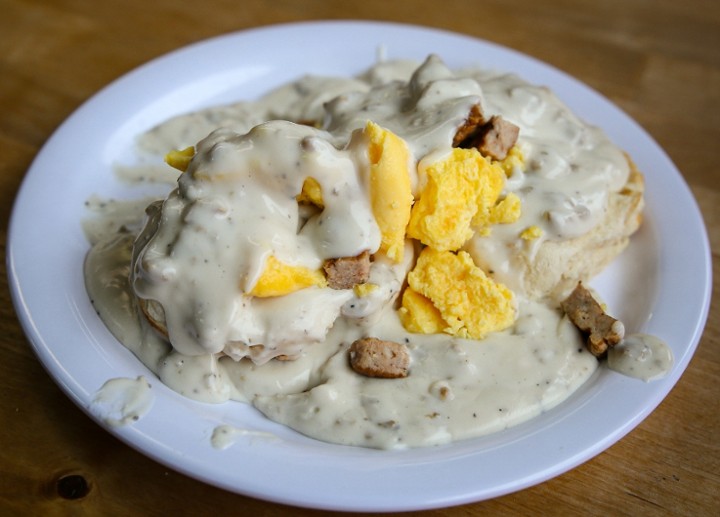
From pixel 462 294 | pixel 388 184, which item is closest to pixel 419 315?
pixel 462 294

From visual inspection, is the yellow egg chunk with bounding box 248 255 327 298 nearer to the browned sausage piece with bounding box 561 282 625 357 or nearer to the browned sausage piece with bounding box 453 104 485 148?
the browned sausage piece with bounding box 453 104 485 148

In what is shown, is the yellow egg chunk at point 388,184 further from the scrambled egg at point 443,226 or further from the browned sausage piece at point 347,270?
the browned sausage piece at point 347,270

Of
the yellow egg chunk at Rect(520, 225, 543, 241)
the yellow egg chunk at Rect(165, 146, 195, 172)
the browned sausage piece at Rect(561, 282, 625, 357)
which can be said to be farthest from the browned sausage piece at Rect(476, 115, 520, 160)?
the yellow egg chunk at Rect(165, 146, 195, 172)

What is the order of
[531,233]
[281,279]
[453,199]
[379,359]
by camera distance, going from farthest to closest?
[531,233] → [453,199] → [379,359] → [281,279]

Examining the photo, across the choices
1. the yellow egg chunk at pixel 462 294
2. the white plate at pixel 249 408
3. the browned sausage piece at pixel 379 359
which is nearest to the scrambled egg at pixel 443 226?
the yellow egg chunk at pixel 462 294

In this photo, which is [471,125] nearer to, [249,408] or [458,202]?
[458,202]

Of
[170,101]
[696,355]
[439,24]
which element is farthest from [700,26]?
[170,101]
